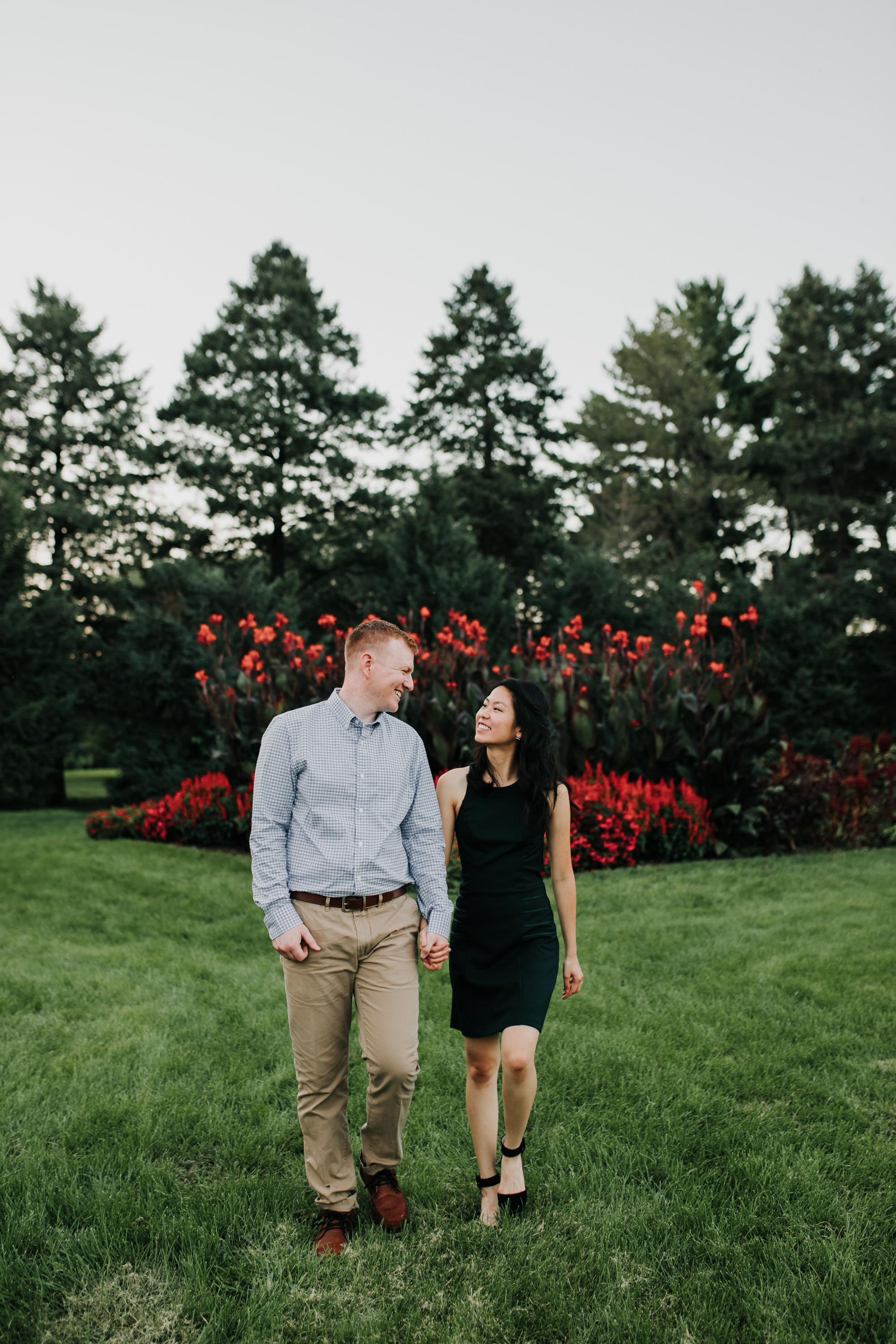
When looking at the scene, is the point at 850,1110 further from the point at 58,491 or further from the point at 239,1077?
the point at 58,491

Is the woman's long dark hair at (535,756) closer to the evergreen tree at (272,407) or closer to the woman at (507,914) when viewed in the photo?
the woman at (507,914)

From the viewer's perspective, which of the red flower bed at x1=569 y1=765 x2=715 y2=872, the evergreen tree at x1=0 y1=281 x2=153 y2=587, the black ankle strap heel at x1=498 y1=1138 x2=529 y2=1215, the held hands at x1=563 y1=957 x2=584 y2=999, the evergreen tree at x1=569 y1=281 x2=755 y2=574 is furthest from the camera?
the evergreen tree at x1=569 y1=281 x2=755 y2=574

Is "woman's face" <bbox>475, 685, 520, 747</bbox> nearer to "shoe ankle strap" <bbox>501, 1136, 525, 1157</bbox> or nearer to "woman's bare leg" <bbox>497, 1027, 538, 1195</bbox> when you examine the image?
"woman's bare leg" <bbox>497, 1027, 538, 1195</bbox>

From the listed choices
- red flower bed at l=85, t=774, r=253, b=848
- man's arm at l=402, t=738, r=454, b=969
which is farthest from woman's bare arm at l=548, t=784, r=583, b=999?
red flower bed at l=85, t=774, r=253, b=848

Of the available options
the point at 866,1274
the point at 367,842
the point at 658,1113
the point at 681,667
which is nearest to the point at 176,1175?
the point at 367,842

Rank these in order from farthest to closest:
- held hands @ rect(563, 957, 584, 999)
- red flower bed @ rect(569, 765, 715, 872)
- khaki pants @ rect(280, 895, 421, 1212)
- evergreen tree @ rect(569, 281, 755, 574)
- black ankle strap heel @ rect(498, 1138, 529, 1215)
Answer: evergreen tree @ rect(569, 281, 755, 574)
red flower bed @ rect(569, 765, 715, 872)
held hands @ rect(563, 957, 584, 999)
black ankle strap heel @ rect(498, 1138, 529, 1215)
khaki pants @ rect(280, 895, 421, 1212)

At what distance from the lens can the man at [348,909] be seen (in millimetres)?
2445

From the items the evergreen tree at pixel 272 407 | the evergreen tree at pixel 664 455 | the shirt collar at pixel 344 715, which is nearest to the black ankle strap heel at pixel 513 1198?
the shirt collar at pixel 344 715

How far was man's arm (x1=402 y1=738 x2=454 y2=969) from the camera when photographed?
2.54 meters

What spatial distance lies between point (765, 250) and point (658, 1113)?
36.7 feet

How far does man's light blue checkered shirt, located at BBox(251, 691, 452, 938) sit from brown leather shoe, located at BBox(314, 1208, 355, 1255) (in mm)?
864

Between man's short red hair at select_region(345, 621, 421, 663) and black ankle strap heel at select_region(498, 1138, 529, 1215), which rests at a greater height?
man's short red hair at select_region(345, 621, 421, 663)

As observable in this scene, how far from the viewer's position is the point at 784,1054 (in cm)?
364

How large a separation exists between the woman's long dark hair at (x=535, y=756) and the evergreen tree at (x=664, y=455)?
19985 mm
